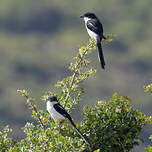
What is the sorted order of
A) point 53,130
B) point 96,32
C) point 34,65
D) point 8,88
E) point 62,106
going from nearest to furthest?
1. point 53,130
2. point 62,106
3. point 96,32
4. point 8,88
5. point 34,65

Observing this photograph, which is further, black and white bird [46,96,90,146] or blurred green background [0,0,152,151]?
blurred green background [0,0,152,151]

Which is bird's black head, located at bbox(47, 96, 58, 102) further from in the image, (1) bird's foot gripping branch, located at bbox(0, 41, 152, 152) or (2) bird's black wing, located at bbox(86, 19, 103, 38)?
(2) bird's black wing, located at bbox(86, 19, 103, 38)

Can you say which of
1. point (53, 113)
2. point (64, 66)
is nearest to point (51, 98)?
point (53, 113)

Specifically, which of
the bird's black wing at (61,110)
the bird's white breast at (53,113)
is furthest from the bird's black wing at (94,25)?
the bird's black wing at (61,110)

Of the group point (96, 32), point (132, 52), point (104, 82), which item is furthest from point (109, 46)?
point (96, 32)

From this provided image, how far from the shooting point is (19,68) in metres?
181

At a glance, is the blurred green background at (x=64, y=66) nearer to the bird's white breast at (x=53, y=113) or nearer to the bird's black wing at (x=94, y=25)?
the bird's black wing at (x=94, y=25)

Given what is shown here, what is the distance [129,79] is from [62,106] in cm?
17601

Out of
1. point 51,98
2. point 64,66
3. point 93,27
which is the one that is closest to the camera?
point 51,98

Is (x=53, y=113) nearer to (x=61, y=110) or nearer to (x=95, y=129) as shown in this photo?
(x=61, y=110)

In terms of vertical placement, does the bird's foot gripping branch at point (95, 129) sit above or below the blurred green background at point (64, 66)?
below

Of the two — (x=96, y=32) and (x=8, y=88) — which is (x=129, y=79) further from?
(x=96, y=32)

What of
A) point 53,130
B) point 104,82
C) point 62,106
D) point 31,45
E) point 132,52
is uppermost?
point 31,45

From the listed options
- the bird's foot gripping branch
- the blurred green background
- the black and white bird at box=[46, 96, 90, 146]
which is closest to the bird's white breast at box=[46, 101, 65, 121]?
the black and white bird at box=[46, 96, 90, 146]
